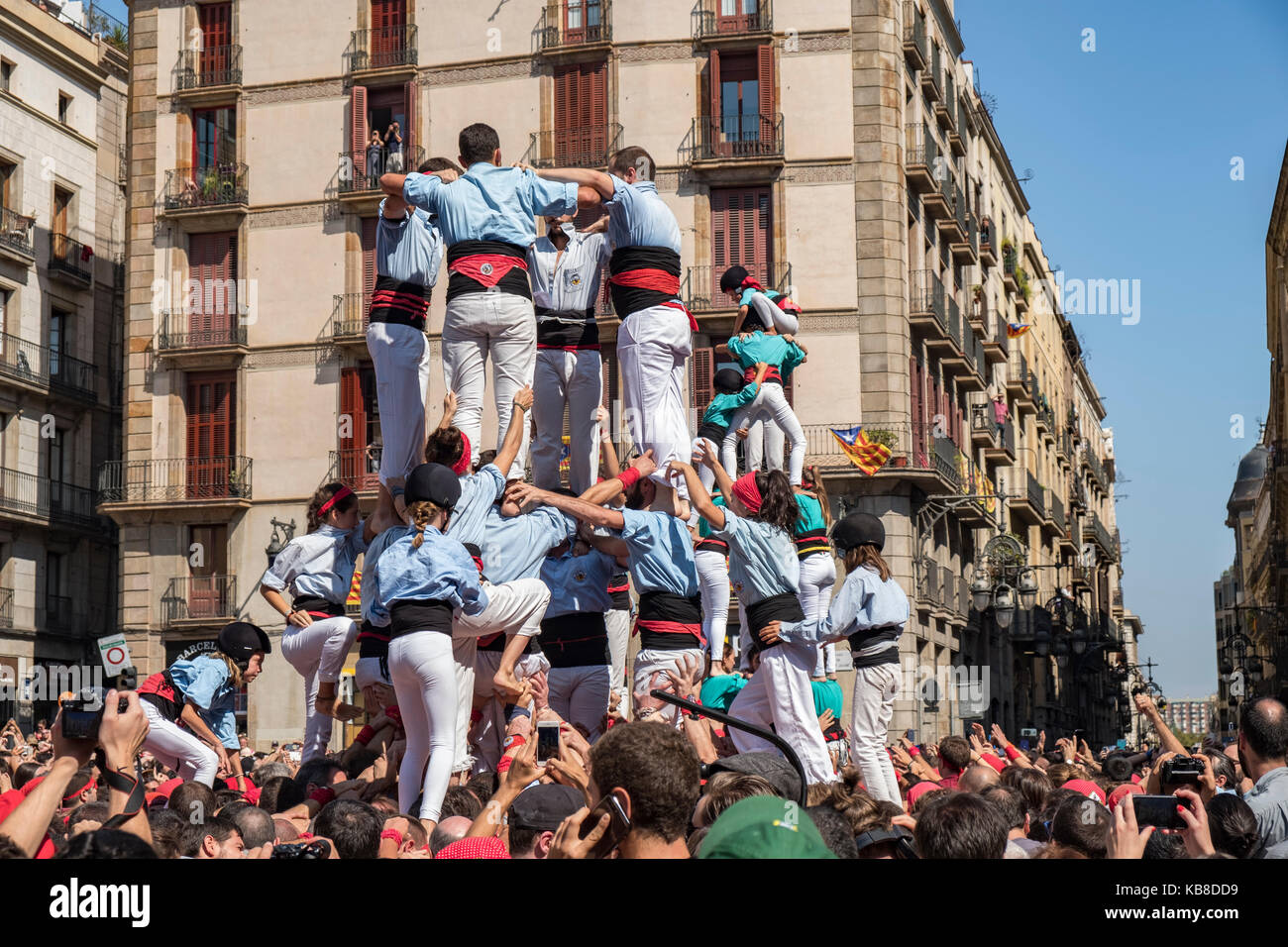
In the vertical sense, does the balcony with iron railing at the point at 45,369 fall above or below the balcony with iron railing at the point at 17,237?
below

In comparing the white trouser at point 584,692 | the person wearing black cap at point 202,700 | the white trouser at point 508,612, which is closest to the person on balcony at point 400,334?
the person wearing black cap at point 202,700

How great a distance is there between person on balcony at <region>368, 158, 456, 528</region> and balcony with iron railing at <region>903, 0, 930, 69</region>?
28558 millimetres

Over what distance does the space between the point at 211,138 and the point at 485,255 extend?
3196 cm

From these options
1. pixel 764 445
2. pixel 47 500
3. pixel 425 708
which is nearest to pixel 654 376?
pixel 425 708

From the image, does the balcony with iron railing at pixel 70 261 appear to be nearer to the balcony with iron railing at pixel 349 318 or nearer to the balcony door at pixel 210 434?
the balcony door at pixel 210 434

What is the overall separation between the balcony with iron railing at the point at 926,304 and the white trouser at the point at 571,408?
84.2 ft

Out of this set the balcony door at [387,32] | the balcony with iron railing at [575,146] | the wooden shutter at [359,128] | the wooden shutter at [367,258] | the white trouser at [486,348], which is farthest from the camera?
the balcony door at [387,32]

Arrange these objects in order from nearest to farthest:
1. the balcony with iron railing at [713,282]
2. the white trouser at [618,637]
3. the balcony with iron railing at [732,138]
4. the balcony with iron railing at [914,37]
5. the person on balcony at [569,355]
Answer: the person on balcony at [569,355] → the white trouser at [618,637] → the balcony with iron railing at [713,282] → the balcony with iron railing at [732,138] → the balcony with iron railing at [914,37]

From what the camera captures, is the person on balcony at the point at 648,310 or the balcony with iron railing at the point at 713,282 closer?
the person on balcony at the point at 648,310

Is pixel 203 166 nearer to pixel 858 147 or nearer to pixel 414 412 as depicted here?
pixel 858 147

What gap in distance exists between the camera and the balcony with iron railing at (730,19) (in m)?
36.3

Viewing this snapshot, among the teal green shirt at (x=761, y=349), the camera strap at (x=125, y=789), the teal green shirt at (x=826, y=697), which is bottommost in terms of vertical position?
the teal green shirt at (x=826, y=697)

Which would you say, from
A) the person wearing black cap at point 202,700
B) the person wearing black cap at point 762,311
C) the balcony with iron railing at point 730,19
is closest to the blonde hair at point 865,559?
the person wearing black cap at point 202,700

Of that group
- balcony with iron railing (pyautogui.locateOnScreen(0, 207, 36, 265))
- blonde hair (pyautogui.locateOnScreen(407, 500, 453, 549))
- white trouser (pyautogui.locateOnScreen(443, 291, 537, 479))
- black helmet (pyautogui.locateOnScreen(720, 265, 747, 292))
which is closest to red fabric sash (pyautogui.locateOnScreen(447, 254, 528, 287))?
white trouser (pyautogui.locateOnScreen(443, 291, 537, 479))
